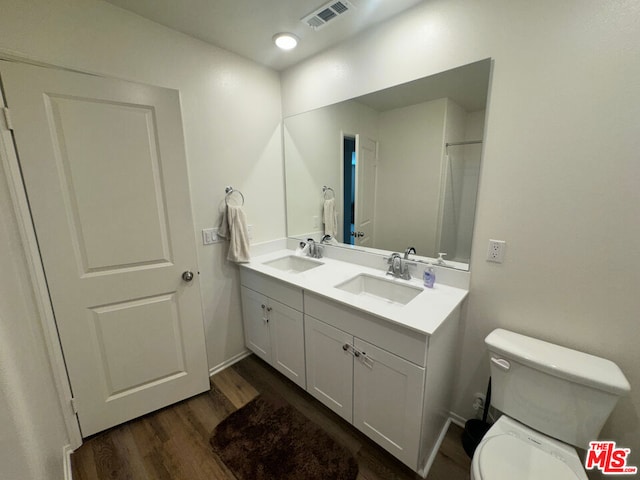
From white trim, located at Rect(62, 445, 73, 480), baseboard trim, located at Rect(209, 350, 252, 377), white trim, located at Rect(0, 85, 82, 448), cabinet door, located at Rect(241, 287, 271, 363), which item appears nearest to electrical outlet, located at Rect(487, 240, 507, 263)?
cabinet door, located at Rect(241, 287, 271, 363)

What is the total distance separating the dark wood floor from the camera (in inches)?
53.5

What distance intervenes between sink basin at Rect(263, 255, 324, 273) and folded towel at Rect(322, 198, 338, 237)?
30cm

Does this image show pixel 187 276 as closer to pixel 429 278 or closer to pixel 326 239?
pixel 326 239

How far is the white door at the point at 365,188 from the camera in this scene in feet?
6.32

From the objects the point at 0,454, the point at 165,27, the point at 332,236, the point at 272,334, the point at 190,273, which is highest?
the point at 165,27

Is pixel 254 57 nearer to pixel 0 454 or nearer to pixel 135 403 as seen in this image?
pixel 0 454

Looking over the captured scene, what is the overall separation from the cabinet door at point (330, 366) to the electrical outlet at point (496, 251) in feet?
2.84

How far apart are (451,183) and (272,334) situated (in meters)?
1.59

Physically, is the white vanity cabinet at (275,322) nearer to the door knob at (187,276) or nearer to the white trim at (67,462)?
the door knob at (187,276)

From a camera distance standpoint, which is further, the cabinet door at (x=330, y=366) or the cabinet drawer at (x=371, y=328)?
the cabinet door at (x=330, y=366)

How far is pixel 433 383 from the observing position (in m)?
1.27

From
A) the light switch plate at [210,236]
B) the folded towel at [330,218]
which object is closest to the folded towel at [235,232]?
the light switch plate at [210,236]

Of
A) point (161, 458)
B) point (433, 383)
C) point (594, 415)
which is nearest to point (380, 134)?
point (433, 383)

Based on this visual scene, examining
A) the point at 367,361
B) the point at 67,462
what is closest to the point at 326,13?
the point at 367,361
